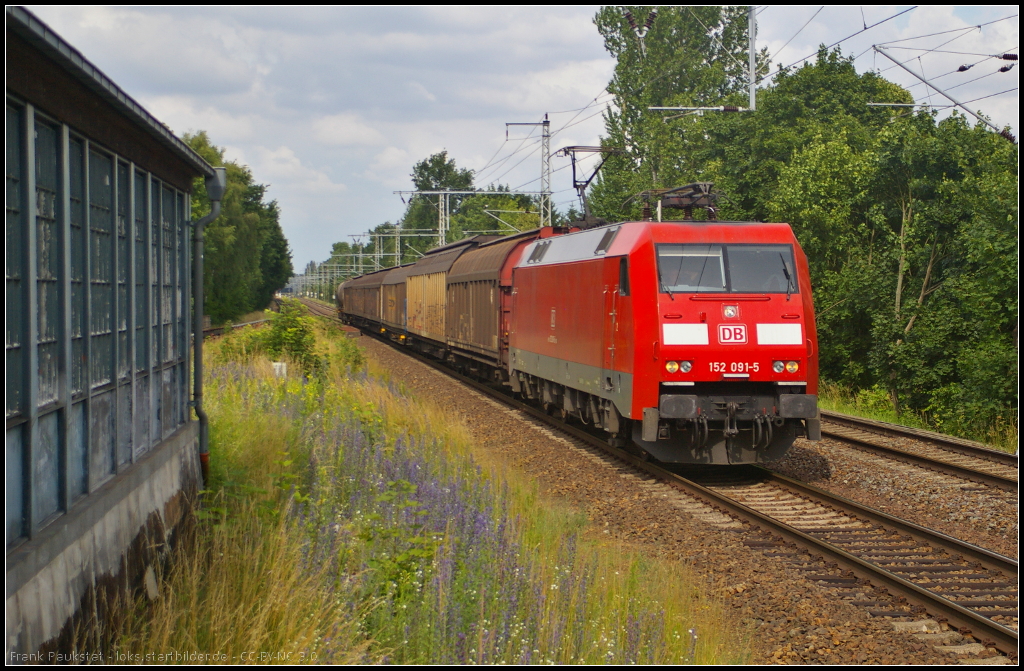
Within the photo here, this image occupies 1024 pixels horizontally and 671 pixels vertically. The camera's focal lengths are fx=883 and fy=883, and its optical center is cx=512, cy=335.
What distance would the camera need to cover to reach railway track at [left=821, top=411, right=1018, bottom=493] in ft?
36.4

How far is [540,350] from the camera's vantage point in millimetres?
15398

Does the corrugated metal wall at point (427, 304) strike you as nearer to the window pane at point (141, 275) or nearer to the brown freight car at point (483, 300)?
the brown freight car at point (483, 300)

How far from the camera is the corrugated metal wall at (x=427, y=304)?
26281 millimetres

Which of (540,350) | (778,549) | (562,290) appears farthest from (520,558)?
(540,350)

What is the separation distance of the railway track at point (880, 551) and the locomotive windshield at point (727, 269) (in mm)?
2369

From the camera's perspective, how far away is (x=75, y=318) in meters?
5.23

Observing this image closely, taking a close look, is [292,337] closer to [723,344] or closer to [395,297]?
[723,344]

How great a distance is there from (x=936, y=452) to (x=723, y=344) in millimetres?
4914

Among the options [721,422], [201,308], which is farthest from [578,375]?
[201,308]

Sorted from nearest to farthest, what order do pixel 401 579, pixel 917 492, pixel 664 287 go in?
1. pixel 401 579
2. pixel 917 492
3. pixel 664 287

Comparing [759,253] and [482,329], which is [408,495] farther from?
[482,329]

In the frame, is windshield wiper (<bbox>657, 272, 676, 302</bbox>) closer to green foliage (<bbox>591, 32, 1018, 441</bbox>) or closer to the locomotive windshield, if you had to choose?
the locomotive windshield

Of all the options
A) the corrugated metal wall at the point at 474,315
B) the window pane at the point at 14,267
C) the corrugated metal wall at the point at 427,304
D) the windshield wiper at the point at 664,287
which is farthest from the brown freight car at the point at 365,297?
the window pane at the point at 14,267

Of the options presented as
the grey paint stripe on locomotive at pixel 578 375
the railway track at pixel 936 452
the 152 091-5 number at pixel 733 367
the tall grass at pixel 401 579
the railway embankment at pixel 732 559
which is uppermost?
the 152 091-5 number at pixel 733 367
